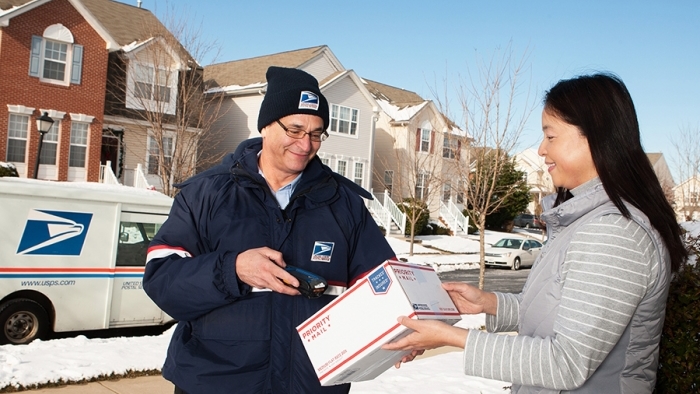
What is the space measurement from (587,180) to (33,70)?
23.1 m

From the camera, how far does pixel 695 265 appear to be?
394 cm

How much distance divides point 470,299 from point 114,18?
2693 cm

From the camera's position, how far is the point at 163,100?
67.4 ft

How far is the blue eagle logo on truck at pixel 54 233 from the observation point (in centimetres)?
785

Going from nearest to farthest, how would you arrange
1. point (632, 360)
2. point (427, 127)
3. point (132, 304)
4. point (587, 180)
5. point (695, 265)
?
1. point (632, 360)
2. point (587, 180)
3. point (695, 265)
4. point (132, 304)
5. point (427, 127)

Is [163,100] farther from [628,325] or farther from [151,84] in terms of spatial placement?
[628,325]

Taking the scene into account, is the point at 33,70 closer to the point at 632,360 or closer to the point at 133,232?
the point at 133,232

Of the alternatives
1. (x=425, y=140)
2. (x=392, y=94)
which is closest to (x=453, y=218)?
(x=425, y=140)

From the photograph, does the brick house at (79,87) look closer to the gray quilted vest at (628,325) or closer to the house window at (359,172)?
the house window at (359,172)

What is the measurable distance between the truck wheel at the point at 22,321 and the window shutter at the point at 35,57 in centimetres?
1627

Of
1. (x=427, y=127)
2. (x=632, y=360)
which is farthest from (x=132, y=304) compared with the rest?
(x=427, y=127)

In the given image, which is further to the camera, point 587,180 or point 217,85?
point 217,85

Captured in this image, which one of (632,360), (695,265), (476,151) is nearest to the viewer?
(632,360)

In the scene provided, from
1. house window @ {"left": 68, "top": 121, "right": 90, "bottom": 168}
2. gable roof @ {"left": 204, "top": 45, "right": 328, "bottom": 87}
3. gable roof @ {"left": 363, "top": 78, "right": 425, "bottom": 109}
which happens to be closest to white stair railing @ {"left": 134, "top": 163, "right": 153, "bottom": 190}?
house window @ {"left": 68, "top": 121, "right": 90, "bottom": 168}
